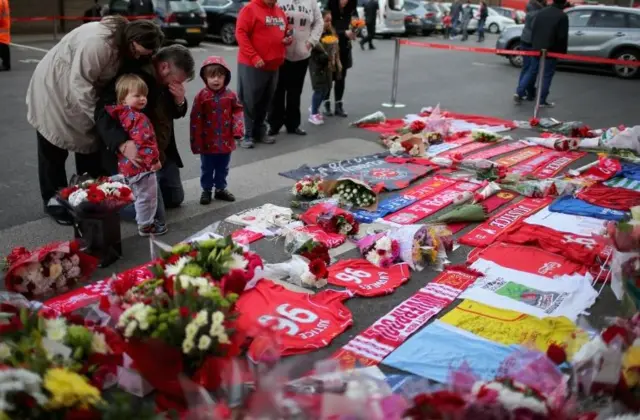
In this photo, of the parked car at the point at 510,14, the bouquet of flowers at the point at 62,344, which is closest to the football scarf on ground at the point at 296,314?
the bouquet of flowers at the point at 62,344

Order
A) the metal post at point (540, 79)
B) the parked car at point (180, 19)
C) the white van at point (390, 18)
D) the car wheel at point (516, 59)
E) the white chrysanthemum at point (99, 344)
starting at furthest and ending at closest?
the white van at point (390, 18), the parked car at point (180, 19), the car wheel at point (516, 59), the metal post at point (540, 79), the white chrysanthemum at point (99, 344)

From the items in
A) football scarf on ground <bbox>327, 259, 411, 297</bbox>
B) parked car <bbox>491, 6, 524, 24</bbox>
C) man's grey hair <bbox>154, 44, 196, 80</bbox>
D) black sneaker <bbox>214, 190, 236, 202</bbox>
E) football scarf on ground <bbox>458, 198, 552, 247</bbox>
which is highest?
parked car <bbox>491, 6, 524, 24</bbox>

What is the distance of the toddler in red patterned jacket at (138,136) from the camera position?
4691mm

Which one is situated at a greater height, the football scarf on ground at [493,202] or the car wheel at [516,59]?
the car wheel at [516,59]

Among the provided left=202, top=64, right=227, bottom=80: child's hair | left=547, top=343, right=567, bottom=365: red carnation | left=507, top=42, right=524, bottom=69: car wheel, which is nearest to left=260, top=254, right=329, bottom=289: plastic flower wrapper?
left=547, top=343, right=567, bottom=365: red carnation

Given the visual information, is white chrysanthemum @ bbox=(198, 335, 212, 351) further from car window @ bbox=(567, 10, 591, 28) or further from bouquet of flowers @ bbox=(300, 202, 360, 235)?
car window @ bbox=(567, 10, 591, 28)

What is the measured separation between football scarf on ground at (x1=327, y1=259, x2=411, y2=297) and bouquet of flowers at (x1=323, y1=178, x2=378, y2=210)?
1191mm

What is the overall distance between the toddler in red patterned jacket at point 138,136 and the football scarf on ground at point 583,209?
344 cm

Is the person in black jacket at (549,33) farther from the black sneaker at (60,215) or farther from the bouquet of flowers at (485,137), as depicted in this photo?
the black sneaker at (60,215)

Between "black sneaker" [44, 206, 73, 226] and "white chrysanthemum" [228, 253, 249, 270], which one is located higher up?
"white chrysanthemum" [228, 253, 249, 270]

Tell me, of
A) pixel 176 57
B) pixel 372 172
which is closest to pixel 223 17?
pixel 372 172

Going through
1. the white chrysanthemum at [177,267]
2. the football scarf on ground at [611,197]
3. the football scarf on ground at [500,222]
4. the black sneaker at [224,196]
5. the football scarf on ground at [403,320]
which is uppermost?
the white chrysanthemum at [177,267]

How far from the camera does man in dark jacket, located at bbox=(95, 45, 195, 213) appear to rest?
4.71 m

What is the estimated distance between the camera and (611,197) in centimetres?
614
